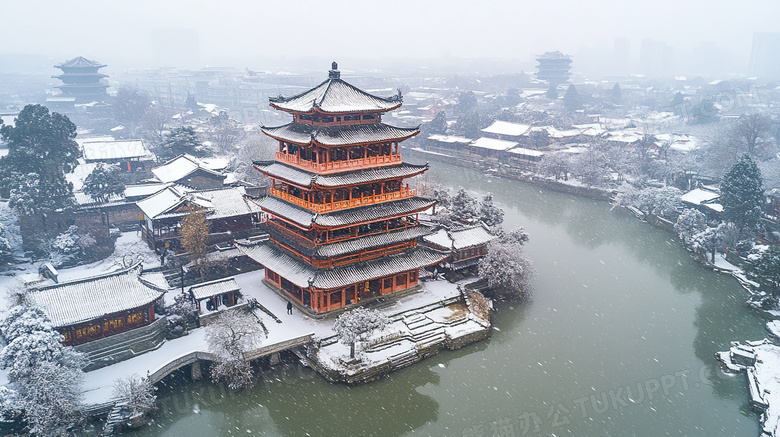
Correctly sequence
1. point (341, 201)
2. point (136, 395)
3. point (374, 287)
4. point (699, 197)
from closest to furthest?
point (136, 395), point (341, 201), point (374, 287), point (699, 197)

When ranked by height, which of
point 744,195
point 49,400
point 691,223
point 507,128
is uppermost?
point 507,128

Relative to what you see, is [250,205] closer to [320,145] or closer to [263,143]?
[320,145]

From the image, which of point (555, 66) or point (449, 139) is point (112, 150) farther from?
point (555, 66)

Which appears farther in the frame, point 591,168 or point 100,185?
point 591,168

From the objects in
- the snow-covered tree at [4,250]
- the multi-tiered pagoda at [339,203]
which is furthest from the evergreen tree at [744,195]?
the snow-covered tree at [4,250]

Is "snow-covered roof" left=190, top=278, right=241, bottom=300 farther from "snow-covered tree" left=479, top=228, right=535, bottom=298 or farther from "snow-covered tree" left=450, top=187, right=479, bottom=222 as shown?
"snow-covered tree" left=450, top=187, right=479, bottom=222

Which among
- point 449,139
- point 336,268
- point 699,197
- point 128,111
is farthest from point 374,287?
point 128,111
